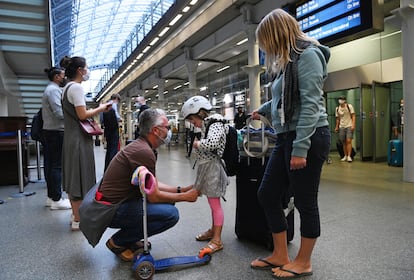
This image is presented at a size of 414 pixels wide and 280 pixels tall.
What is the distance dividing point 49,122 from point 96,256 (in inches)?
76.8

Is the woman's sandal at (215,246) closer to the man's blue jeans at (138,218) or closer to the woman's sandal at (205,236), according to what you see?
the woman's sandal at (205,236)

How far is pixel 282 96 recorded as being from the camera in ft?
5.97

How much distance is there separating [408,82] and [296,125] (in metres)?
4.30

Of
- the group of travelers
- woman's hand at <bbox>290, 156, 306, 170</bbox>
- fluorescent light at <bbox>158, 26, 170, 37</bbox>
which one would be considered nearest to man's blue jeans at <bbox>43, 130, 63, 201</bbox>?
the group of travelers

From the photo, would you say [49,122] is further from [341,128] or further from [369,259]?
[341,128]

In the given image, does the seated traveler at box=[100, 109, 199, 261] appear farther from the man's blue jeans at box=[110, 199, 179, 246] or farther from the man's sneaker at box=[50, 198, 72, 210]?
the man's sneaker at box=[50, 198, 72, 210]

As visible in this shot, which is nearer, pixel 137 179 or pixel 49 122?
pixel 137 179

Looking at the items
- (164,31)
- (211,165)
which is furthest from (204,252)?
(164,31)

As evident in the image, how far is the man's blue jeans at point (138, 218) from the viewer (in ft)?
6.81

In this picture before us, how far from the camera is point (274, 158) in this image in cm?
198

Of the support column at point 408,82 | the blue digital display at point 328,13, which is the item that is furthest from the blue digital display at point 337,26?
the support column at point 408,82

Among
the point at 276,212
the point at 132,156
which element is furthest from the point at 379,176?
the point at 132,156

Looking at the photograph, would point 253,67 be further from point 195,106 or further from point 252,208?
point 252,208

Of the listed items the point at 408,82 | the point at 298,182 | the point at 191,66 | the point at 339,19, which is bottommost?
the point at 298,182
